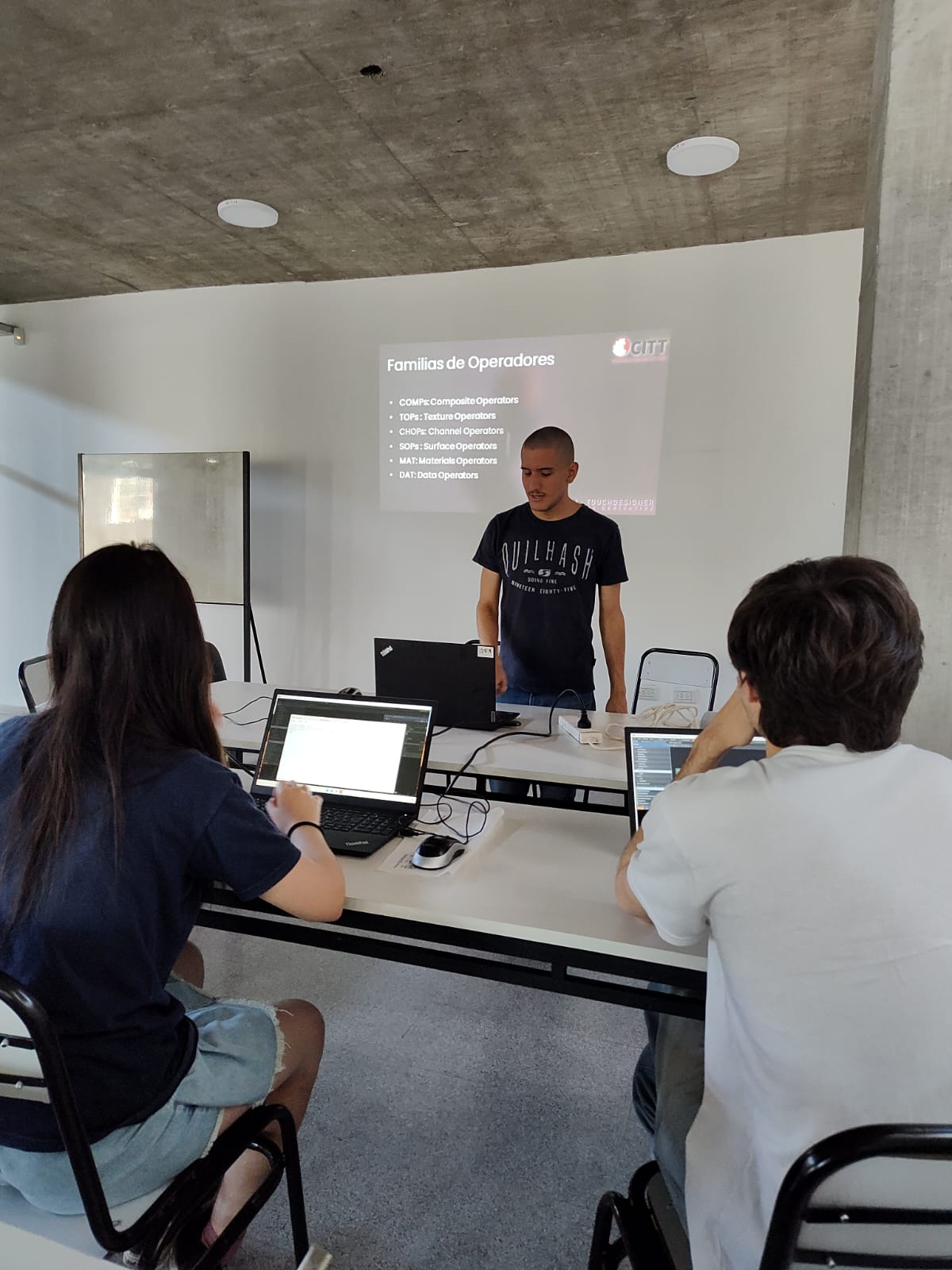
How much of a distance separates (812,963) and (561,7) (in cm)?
251

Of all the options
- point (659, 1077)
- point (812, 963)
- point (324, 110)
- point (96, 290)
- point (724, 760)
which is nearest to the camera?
point (812, 963)

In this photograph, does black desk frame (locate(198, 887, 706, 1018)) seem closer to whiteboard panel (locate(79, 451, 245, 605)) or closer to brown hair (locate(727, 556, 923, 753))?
brown hair (locate(727, 556, 923, 753))

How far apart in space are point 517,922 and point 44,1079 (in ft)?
2.36

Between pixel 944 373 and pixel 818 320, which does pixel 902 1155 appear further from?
pixel 818 320

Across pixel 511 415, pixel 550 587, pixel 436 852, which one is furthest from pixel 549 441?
pixel 436 852

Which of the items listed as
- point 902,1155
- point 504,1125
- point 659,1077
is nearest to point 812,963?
point 902,1155

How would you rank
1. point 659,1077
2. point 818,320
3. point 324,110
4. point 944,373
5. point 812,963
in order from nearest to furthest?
point 812,963
point 659,1077
point 944,373
point 324,110
point 818,320

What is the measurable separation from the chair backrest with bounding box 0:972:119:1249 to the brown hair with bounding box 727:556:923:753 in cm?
93

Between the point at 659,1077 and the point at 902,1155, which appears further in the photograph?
the point at 659,1077

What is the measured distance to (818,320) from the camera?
3701 mm

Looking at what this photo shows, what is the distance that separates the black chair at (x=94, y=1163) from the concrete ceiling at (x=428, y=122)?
2.58 metres

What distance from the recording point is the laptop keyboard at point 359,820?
1690 millimetres

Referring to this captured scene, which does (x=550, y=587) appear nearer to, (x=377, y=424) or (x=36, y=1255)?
(x=377, y=424)

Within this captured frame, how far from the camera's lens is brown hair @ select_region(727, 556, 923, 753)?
926 millimetres
